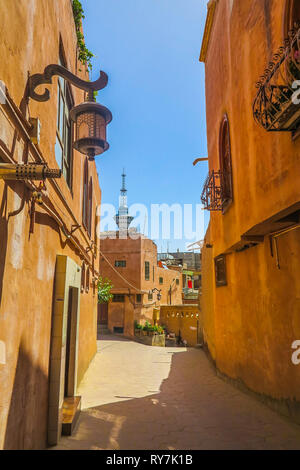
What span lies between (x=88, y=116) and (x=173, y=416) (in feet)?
17.0

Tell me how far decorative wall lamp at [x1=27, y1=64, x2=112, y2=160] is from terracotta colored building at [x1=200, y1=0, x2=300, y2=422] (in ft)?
6.81

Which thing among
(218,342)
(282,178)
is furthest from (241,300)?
(282,178)

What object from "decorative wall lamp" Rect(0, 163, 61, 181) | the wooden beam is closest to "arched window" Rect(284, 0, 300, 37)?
"decorative wall lamp" Rect(0, 163, 61, 181)

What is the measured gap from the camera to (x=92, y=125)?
353 cm

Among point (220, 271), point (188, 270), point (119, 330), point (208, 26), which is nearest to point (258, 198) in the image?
point (220, 271)

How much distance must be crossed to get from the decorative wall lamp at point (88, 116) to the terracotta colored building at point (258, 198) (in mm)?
2076

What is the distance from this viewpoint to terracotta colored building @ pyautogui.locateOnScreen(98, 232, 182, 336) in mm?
25797

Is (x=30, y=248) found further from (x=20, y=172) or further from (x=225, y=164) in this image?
(x=225, y=164)

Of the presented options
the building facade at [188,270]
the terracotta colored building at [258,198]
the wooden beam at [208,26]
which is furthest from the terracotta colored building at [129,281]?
the terracotta colored building at [258,198]

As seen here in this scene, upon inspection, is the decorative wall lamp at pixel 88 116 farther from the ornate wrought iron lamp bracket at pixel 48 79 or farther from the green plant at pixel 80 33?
the green plant at pixel 80 33

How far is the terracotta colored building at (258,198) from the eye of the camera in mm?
4781

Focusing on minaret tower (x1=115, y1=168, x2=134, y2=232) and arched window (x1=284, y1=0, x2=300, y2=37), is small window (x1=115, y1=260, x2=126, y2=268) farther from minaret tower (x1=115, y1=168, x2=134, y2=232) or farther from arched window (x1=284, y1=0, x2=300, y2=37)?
arched window (x1=284, y1=0, x2=300, y2=37)

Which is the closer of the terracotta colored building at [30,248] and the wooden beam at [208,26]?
the terracotta colored building at [30,248]
